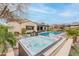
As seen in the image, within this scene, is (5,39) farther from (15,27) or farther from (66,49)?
(66,49)

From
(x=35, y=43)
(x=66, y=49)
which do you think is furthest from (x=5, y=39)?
(x=66, y=49)

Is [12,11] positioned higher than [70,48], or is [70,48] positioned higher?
[12,11]

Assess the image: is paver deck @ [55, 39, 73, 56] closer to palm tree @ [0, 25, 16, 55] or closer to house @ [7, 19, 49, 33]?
house @ [7, 19, 49, 33]

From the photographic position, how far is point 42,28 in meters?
1.43

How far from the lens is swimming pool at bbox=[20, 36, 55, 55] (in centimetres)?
142

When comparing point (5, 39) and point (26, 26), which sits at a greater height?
point (26, 26)

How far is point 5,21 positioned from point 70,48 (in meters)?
0.56

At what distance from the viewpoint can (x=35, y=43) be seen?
143 centimetres

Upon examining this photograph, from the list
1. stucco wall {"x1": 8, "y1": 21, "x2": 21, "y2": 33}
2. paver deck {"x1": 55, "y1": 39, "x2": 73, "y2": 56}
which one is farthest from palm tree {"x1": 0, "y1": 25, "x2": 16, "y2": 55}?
paver deck {"x1": 55, "y1": 39, "x2": 73, "y2": 56}

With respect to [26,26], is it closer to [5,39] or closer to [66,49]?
[5,39]

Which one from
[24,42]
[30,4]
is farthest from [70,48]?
[30,4]

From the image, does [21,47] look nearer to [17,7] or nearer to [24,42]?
[24,42]

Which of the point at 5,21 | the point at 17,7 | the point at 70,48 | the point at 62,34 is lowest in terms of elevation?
the point at 70,48

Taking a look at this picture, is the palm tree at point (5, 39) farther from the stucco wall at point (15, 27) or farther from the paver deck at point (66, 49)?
the paver deck at point (66, 49)
